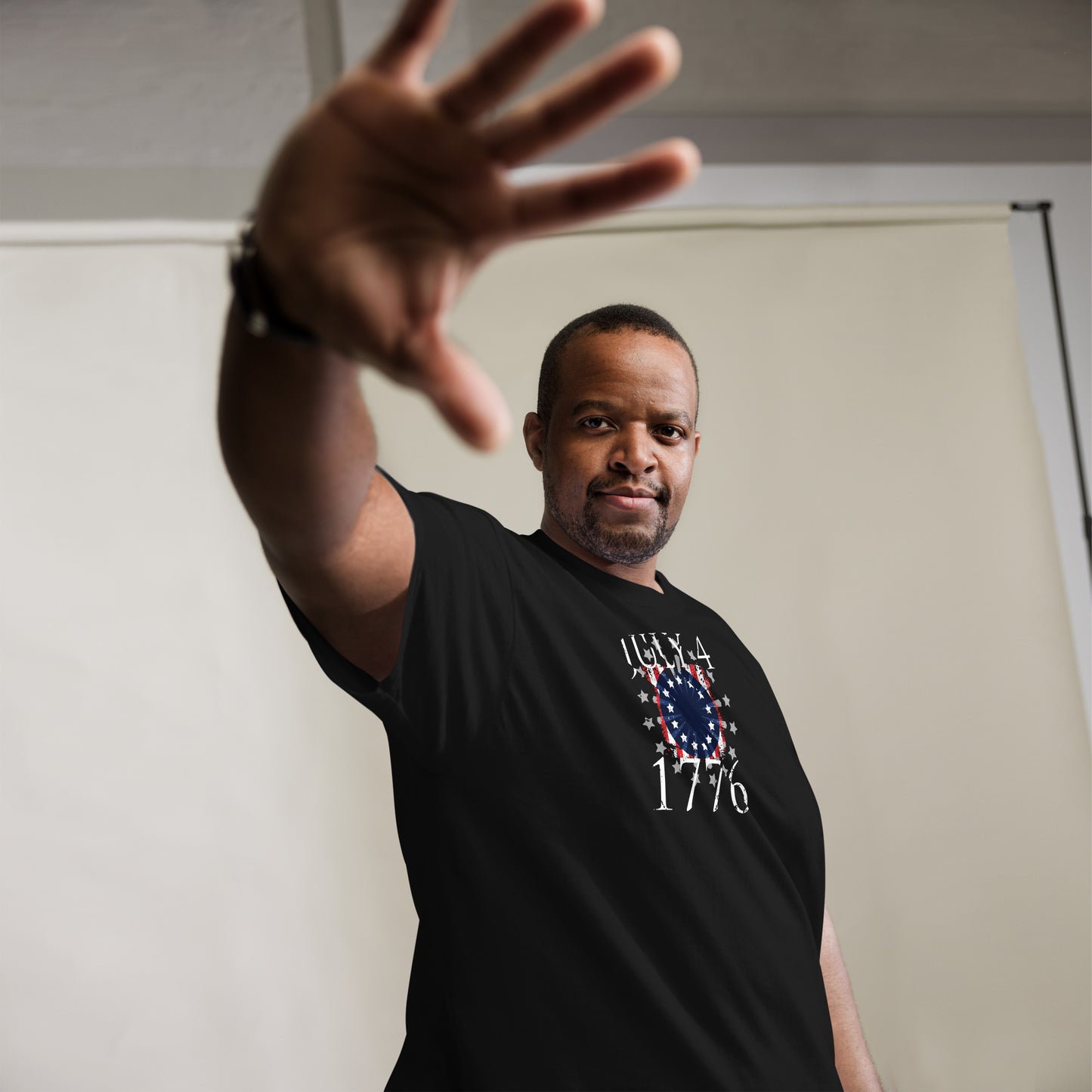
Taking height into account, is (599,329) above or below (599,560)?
above

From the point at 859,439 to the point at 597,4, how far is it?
5.24 feet

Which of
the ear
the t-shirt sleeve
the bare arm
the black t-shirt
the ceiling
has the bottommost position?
the bare arm

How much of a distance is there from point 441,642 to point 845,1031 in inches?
26.9

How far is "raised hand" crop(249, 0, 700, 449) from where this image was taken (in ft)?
1.51

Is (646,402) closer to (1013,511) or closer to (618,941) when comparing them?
(618,941)

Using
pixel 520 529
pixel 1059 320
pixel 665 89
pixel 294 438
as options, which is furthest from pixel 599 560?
pixel 1059 320

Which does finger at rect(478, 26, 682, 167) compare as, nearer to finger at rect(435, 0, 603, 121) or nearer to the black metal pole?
finger at rect(435, 0, 603, 121)

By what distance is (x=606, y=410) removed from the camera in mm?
1062

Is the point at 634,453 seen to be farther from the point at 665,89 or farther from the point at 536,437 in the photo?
the point at 665,89

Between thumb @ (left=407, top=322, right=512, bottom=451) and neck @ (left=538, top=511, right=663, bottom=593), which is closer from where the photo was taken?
thumb @ (left=407, top=322, right=512, bottom=451)

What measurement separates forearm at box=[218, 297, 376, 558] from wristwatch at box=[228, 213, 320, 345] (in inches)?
0.6

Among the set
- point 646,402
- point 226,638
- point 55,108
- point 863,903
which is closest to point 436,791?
point 646,402

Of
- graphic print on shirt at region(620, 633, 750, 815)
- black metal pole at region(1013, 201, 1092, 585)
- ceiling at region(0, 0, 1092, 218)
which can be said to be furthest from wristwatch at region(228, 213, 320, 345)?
black metal pole at region(1013, 201, 1092, 585)

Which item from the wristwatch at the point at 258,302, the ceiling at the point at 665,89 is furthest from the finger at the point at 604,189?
the ceiling at the point at 665,89
